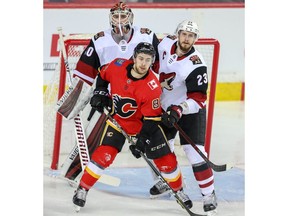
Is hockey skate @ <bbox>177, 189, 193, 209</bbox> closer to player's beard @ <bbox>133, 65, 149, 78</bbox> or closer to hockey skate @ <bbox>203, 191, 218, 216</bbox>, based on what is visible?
hockey skate @ <bbox>203, 191, 218, 216</bbox>

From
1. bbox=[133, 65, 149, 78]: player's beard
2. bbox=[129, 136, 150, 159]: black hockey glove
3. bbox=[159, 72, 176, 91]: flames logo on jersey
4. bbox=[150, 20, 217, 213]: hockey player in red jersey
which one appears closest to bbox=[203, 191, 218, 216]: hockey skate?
bbox=[150, 20, 217, 213]: hockey player in red jersey

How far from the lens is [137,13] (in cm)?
685

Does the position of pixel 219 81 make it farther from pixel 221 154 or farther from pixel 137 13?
pixel 221 154

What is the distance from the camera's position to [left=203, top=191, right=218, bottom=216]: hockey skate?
15.6 ft

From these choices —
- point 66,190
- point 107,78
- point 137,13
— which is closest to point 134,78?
point 107,78

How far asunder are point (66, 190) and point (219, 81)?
257 centimetres

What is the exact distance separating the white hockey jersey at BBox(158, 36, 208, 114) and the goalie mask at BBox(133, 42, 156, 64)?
0.56 feet

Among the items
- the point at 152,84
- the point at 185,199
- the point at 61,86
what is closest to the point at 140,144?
the point at 152,84

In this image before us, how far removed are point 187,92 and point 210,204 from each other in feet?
1.86

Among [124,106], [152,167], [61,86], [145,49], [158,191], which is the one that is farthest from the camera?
[61,86]

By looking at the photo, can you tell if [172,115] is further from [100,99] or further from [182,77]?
[100,99]

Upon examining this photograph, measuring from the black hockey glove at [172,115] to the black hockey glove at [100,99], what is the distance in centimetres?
29

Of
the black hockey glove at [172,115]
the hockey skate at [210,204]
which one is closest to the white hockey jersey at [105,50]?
the black hockey glove at [172,115]

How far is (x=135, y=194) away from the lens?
16.5 feet
